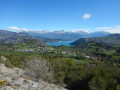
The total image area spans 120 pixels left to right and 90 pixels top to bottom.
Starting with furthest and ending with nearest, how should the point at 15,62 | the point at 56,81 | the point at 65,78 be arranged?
the point at 15,62 < the point at 65,78 < the point at 56,81

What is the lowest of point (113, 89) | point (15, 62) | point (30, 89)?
point (15, 62)

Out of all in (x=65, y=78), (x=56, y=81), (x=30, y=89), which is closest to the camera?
(x=30, y=89)

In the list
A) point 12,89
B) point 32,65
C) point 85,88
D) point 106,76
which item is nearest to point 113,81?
point 106,76

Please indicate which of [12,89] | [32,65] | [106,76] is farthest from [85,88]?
[12,89]

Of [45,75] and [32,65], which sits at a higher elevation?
[32,65]

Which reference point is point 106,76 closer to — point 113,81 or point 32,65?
point 113,81

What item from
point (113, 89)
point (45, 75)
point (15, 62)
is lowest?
point (15, 62)

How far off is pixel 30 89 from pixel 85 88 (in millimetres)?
19557

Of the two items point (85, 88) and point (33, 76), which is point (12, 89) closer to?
point (33, 76)

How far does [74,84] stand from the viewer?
3180cm

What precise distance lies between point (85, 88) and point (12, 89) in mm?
22410

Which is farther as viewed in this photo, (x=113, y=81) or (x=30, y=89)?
(x=113, y=81)

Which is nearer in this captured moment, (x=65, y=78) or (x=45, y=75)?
(x=45, y=75)

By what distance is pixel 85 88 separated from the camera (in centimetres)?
2959
